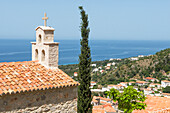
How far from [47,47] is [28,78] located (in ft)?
Result: 6.47

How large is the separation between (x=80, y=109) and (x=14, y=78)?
3.41m

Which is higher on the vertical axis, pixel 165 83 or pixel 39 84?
pixel 39 84

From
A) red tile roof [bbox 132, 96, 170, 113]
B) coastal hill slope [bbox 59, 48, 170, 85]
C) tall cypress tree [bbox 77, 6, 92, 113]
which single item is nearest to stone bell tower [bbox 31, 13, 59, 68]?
tall cypress tree [bbox 77, 6, 92, 113]

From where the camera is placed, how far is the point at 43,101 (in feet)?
29.6

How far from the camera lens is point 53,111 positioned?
938cm

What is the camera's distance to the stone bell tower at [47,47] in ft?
34.3

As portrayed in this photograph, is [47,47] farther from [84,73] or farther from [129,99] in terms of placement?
[129,99]

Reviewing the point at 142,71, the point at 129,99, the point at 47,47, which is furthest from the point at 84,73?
the point at 142,71

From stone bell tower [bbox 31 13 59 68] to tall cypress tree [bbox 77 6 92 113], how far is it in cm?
142

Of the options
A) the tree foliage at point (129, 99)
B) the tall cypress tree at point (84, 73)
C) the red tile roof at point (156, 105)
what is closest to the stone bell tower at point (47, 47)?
the tall cypress tree at point (84, 73)

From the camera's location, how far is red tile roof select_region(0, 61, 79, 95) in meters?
8.35

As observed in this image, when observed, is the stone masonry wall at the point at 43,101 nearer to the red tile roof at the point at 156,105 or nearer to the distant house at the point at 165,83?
the red tile roof at the point at 156,105

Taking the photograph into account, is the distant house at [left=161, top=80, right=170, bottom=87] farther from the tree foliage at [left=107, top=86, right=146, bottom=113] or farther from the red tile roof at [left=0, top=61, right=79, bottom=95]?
the red tile roof at [left=0, top=61, right=79, bottom=95]

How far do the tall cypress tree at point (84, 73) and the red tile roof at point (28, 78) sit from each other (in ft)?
1.57
